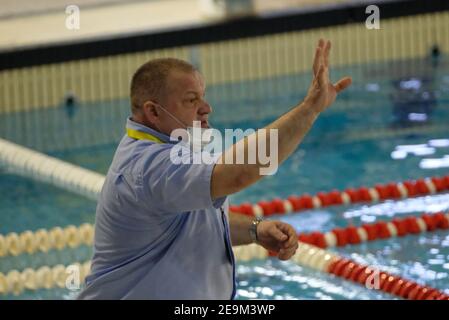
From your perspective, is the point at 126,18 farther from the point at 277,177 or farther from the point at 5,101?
the point at 277,177

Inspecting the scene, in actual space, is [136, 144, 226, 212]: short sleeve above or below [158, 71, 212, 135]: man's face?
below

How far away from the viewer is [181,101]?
2.65 m

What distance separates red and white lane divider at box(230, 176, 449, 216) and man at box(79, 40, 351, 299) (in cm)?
301

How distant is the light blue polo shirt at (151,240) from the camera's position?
8.43 feet

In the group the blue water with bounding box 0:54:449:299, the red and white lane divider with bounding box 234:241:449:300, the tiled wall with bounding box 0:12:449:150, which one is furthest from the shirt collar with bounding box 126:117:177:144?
the tiled wall with bounding box 0:12:449:150

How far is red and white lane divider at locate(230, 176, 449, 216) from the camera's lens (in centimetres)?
574

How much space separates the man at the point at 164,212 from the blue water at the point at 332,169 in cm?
200

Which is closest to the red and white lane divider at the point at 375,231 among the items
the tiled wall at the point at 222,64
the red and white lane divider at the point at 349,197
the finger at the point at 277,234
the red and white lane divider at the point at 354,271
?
the red and white lane divider at the point at 354,271

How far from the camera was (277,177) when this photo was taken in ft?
21.1

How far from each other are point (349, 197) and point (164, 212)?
334 centimetres

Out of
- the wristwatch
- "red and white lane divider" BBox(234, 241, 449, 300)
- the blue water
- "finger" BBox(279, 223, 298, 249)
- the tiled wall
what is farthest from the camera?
the tiled wall

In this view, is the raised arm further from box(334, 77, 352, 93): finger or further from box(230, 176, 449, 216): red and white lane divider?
box(230, 176, 449, 216): red and white lane divider

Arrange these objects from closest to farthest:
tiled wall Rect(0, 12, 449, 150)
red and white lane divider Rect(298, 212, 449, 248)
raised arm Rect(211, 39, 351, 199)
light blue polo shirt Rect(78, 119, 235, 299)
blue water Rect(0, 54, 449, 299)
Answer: raised arm Rect(211, 39, 351, 199) < light blue polo shirt Rect(78, 119, 235, 299) < blue water Rect(0, 54, 449, 299) < red and white lane divider Rect(298, 212, 449, 248) < tiled wall Rect(0, 12, 449, 150)
